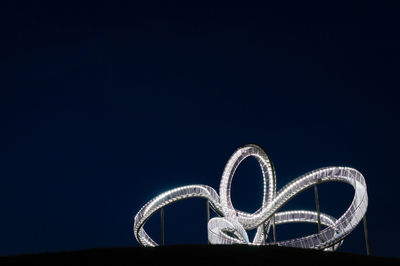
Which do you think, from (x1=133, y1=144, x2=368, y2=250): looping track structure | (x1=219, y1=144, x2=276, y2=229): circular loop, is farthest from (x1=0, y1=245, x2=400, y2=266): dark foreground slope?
(x1=219, y1=144, x2=276, y2=229): circular loop

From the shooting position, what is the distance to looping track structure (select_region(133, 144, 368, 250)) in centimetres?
3562

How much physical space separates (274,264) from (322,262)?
2.23 meters

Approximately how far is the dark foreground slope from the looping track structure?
10.5 m

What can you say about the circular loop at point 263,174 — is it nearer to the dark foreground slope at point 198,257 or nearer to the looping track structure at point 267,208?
the looping track structure at point 267,208

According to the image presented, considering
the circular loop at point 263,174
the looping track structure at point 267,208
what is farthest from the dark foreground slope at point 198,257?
the circular loop at point 263,174

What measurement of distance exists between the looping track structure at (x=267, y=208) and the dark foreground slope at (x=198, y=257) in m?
10.5

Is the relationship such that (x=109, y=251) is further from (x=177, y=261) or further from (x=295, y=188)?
(x=295, y=188)

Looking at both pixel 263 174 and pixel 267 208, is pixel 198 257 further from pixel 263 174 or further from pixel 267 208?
pixel 263 174

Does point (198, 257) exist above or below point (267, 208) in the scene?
below

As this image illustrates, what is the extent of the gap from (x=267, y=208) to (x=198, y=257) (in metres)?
17.5

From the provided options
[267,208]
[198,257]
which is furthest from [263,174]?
[198,257]

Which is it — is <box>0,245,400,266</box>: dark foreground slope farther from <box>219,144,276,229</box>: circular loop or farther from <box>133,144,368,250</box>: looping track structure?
<box>219,144,276,229</box>: circular loop

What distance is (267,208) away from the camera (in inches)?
1588

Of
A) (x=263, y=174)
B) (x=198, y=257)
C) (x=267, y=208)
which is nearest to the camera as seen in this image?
(x=198, y=257)
